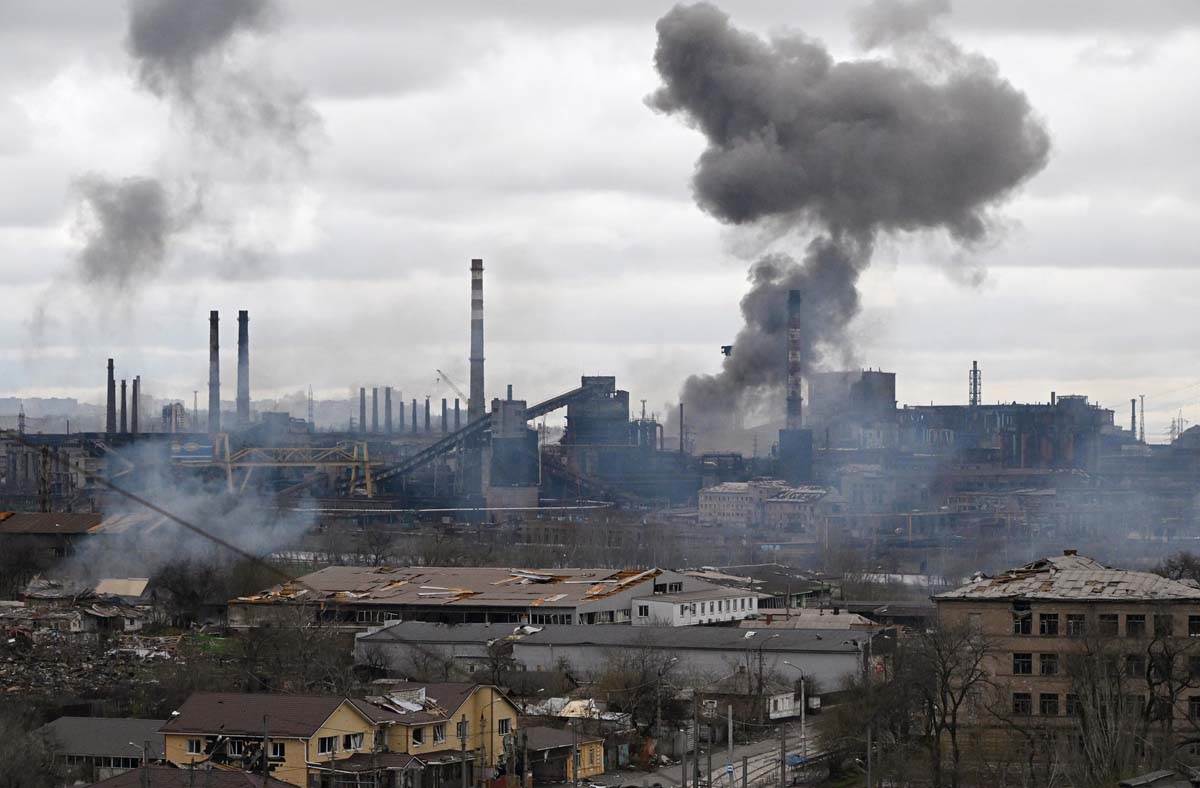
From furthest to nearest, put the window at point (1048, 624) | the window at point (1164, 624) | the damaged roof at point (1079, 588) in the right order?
the window at point (1048, 624) → the damaged roof at point (1079, 588) → the window at point (1164, 624)

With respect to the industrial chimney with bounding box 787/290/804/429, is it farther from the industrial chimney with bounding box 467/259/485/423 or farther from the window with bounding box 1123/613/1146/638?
the window with bounding box 1123/613/1146/638

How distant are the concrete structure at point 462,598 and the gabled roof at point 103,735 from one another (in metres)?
10.6

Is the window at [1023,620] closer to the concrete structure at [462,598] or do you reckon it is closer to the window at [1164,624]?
the window at [1164,624]

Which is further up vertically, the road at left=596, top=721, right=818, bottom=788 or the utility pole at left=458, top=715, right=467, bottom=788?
the utility pole at left=458, top=715, right=467, bottom=788

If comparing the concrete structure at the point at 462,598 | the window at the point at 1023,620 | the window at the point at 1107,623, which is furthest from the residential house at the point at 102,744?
the concrete structure at the point at 462,598

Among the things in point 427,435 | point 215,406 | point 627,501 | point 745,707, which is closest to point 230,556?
point 745,707

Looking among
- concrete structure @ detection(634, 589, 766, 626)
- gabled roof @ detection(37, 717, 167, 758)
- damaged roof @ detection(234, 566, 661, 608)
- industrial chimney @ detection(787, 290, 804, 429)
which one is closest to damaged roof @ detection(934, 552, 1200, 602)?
gabled roof @ detection(37, 717, 167, 758)

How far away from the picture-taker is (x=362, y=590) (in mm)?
37625

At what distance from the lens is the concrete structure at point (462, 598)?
34.8 meters

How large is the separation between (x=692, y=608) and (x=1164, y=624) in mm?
14240

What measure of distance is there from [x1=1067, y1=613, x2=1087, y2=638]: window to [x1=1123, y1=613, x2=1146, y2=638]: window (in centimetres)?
24

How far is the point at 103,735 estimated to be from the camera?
2117cm

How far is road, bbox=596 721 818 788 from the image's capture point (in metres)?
21.0

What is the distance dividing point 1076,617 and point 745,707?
17.4 ft
